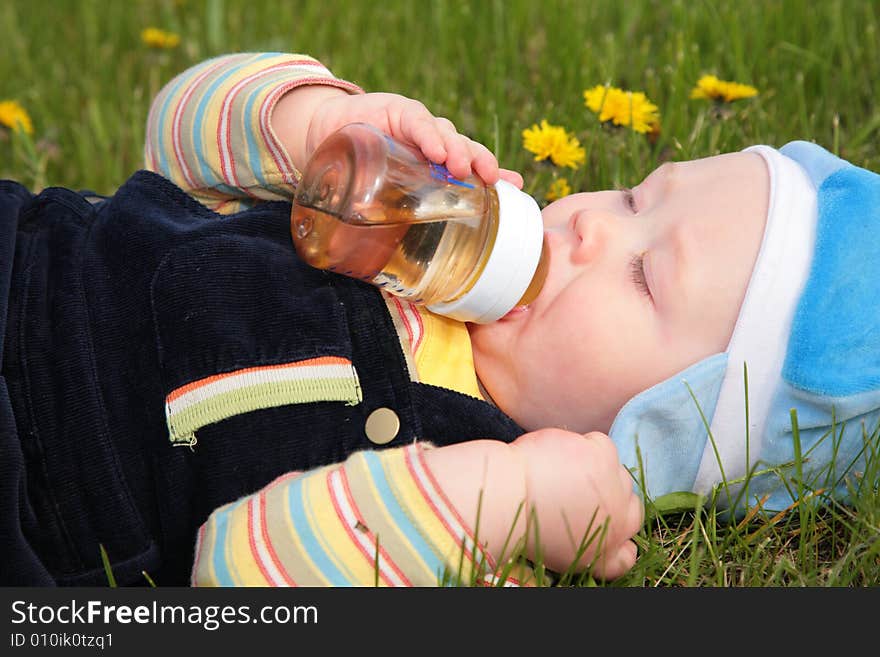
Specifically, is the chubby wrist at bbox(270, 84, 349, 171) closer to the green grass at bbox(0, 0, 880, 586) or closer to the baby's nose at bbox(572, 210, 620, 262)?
the baby's nose at bbox(572, 210, 620, 262)

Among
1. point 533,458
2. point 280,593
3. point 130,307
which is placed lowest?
point 280,593

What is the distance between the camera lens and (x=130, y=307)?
1.91m

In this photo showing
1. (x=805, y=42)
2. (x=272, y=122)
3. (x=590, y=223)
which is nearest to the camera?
(x=590, y=223)

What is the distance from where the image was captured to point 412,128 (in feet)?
6.37

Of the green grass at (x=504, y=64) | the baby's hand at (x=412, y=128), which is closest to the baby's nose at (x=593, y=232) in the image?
the baby's hand at (x=412, y=128)

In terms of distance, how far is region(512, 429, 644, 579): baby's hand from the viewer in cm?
172

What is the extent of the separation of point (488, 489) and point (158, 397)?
1.97 feet

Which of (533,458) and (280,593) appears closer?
(280,593)

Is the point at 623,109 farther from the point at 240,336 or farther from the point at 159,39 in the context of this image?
the point at 159,39

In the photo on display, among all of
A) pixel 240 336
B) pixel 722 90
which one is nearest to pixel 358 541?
pixel 240 336

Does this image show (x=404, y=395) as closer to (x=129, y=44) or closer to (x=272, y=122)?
(x=272, y=122)

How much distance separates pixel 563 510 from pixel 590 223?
56 centimetres

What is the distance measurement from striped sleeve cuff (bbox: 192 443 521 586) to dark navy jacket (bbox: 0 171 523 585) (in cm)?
14

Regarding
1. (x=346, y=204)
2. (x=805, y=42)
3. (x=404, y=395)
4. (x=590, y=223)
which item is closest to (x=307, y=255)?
(x=346, y=204)
